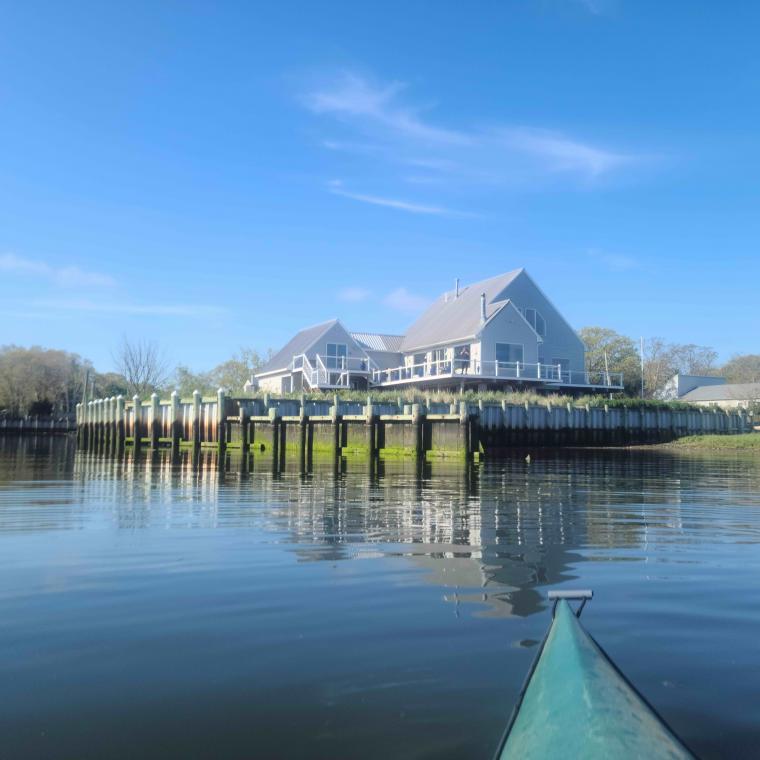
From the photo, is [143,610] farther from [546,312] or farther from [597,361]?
[597,361]

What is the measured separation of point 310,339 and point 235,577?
46.5 metres

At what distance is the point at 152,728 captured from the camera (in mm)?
3363

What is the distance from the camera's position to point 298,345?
54.3 metres

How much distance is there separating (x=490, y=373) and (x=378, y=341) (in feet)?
47.7

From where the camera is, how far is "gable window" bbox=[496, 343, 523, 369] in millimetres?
45250

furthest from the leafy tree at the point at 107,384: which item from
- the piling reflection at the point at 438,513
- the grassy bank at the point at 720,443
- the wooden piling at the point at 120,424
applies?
the piling reflection at the point at 438,513

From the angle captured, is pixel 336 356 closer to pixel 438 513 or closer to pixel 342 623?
pixel 438 513

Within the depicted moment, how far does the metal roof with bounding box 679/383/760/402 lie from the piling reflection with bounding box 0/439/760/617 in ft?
157

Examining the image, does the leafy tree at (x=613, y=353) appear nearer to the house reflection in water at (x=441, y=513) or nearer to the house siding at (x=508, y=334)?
the house siding at (x=508, y=334)

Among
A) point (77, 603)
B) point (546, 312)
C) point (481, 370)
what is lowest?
point (77, 603)

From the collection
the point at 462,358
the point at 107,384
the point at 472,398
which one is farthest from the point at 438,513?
the point at 107,384


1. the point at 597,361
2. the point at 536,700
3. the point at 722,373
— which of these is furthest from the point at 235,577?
the point at 722,373

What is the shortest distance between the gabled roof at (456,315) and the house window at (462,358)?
34.8 inches

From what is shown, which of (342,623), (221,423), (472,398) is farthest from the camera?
(472,398)
